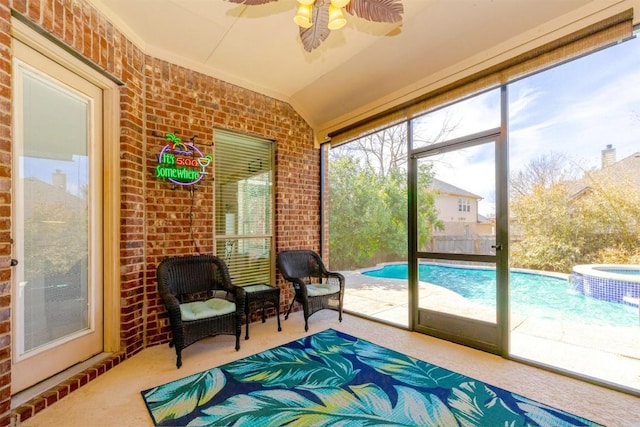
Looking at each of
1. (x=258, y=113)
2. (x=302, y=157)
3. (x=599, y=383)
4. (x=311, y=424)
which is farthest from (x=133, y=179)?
(x=599, y=383)

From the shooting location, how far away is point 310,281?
13.8 feet

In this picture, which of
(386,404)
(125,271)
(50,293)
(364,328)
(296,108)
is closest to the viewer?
(386,404)

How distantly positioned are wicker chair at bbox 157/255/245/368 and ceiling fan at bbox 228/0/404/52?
2.42 meters

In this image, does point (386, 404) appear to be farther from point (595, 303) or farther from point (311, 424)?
point (595, 303)

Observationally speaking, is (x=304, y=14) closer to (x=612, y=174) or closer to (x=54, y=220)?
(x=54, y=220)

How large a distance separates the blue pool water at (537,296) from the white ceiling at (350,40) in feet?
7.06

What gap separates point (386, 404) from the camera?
1.91 meters

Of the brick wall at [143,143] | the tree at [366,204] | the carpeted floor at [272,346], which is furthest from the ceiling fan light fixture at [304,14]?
the tree at [366,204]

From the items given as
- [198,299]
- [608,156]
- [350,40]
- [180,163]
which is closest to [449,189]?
[608,156]

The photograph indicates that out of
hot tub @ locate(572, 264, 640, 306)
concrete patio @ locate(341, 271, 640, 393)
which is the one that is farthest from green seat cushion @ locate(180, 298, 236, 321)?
hot tub @ locate(572, 264, 640, 306)

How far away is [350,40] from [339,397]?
327cm

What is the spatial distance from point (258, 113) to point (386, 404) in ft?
11.8

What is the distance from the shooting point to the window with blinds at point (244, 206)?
360 centimetres

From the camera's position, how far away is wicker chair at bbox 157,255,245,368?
248 cm
